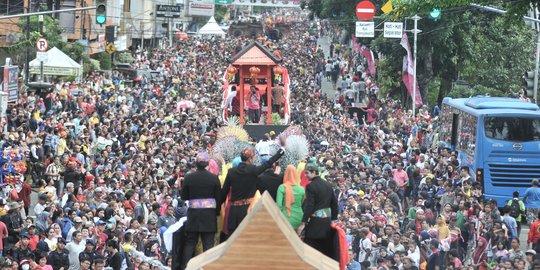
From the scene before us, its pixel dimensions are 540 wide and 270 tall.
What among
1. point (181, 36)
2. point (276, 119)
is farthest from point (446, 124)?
point (181, 36)

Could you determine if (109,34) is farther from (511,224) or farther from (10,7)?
(511,224)

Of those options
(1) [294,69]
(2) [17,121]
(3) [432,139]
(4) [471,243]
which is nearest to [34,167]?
(2) [17,121]

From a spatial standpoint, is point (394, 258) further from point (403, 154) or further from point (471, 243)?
point (403, 154)

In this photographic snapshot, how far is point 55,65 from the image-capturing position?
42.2 m

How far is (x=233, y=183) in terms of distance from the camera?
12.5 m

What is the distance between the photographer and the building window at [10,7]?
54531mm

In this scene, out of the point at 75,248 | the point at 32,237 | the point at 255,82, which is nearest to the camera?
the point at 75,248

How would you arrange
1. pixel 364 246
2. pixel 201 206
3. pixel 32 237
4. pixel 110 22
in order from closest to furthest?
pixel 201 206 < pixel 32 237 < pixel 364 246 < pixel 110 22

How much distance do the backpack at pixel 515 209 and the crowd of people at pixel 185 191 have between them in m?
0.02

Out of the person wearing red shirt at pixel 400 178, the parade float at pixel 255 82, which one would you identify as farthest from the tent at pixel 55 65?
the person wearing red shirt at pixel 400 178

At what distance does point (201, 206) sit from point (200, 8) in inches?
3915

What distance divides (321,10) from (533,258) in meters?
51.0

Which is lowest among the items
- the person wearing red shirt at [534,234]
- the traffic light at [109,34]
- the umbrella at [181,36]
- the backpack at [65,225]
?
the person wearing red shirt at [534,234]

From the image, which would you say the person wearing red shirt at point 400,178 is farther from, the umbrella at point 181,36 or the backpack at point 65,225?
the umbrella at point 181,36
